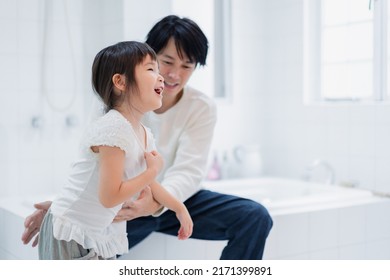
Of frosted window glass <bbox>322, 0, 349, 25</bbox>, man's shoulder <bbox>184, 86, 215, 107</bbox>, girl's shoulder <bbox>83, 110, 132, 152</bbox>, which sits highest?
frosted window glass <bbox>322, 0, 349, 25</bbox>

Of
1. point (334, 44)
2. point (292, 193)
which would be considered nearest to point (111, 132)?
point (334, 44)

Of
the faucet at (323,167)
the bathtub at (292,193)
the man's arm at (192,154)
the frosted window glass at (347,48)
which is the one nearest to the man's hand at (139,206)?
A: the man's arm at (192,154)

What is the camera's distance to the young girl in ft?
3.73

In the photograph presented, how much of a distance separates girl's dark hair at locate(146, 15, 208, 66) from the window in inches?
14.3

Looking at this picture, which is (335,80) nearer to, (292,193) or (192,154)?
(192,154)

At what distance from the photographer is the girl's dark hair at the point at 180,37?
57.5 inches

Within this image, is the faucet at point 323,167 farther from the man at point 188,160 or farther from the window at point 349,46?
the man at point 188,160

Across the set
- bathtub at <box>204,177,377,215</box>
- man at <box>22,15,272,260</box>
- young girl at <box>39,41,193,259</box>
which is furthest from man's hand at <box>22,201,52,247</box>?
bathtub at <box>204,177,377,215</box>

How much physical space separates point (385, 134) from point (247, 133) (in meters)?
1.13

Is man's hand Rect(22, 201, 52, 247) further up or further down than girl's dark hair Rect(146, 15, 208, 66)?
further down

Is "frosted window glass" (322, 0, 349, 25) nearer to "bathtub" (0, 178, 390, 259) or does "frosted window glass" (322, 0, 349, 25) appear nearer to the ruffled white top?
"bathtub" (0, 178, 390, 259)

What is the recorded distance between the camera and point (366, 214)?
176 centimetres

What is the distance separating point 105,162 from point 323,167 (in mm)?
1269
